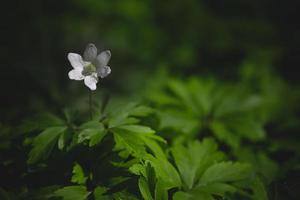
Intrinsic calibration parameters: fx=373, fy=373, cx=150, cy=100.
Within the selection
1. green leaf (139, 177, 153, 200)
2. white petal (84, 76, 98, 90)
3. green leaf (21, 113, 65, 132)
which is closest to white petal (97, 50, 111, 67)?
white petal (84, 76, 98, 90)

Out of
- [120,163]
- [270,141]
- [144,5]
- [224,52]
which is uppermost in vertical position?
[144,5]

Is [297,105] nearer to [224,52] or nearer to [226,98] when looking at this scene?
[226,98]

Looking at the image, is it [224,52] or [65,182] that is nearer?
[65,182]

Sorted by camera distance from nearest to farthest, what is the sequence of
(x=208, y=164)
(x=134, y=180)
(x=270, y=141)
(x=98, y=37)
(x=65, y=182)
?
(x=134, y=180) < (x=65, y=182) < (x=208, y=164) < (x=270, y=141) < (x=98, y=37)

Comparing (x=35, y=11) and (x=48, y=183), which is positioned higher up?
(x=35, y=11)

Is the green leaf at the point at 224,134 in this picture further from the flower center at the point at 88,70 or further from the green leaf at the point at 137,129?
the flower center at the point at 88,70

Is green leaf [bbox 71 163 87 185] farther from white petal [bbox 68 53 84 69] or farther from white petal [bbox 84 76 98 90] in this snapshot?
white petal [bbox 68 53 84 69]

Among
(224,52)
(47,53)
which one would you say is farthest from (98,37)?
(224,52)
